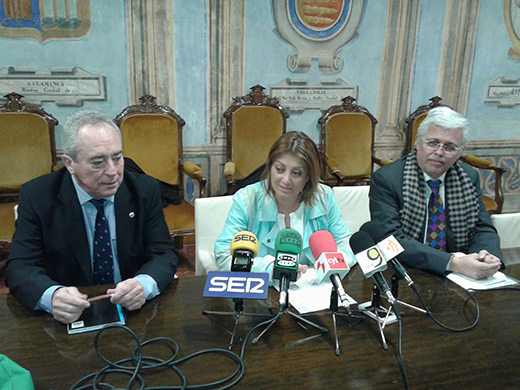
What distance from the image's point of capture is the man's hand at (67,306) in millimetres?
1203

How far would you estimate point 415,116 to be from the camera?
14.5 ft

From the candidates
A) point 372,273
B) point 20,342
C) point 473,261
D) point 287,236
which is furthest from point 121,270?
point 473,261

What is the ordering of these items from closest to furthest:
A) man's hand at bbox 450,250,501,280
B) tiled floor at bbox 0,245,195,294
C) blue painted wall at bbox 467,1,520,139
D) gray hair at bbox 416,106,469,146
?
man's hand at bbox 450,250,501,280 < gray hair at bbox 416,106,469,146 < tiled floor at bbox 0,245,195,294 < blue painted wall at bbox 467,1,520,139

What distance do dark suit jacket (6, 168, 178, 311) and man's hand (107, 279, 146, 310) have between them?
13cm

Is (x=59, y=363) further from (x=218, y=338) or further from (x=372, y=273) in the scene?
(x=372, y=273)

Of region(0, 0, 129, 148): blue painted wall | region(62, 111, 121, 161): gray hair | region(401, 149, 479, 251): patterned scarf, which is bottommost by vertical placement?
region(401, 149, 479, 251): patterned scarf

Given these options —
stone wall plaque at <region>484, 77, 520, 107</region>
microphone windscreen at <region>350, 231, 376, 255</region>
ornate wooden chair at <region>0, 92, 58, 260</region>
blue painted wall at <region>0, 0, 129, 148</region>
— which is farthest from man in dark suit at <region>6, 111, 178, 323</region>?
stone wall plaque at <region>484, 77, 520, 107</region>

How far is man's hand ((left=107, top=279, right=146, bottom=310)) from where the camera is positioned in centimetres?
126

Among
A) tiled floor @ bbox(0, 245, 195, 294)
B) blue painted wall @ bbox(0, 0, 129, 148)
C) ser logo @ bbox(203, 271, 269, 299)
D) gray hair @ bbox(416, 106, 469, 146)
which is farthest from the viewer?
blue painted wall @ bbox(0, 0, 129, 148)

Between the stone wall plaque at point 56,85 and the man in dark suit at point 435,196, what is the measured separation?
109 inches

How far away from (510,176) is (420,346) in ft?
15.6

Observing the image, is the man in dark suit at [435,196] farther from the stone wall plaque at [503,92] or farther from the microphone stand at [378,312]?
the stone wall plaque at [503,92]

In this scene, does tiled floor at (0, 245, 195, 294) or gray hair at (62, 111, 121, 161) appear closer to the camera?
gray hair at (62, 111, 121, 161)

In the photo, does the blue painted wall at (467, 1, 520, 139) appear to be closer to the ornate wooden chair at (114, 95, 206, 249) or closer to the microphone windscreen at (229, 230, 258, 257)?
the ornate wooden chair at (114, 95, 206, 249)
